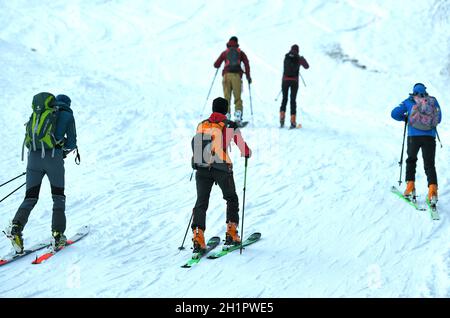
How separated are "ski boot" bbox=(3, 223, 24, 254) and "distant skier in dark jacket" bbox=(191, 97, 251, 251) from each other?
2315mm

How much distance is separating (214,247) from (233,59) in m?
7.05

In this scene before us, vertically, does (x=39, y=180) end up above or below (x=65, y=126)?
below

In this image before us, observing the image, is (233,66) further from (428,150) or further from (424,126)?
(428,150)

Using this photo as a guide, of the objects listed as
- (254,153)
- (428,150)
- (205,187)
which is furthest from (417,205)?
(254,153)

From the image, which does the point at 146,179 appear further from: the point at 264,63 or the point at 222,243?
the point at 264,63

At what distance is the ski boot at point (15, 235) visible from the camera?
740 centimetres

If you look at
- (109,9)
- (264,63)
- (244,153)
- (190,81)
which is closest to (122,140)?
(244,153)

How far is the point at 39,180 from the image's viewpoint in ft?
24.8

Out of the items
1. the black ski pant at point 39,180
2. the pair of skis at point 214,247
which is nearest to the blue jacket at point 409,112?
the pair of skis at point 214,247

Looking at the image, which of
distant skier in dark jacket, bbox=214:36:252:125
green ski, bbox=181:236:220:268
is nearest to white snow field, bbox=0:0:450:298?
green ski, bbox=181:236:220:268

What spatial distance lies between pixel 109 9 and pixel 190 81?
12.1 m

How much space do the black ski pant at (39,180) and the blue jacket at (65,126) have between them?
0.56ft

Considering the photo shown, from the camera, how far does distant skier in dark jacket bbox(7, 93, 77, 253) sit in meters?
7.45

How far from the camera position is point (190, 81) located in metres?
22.9
